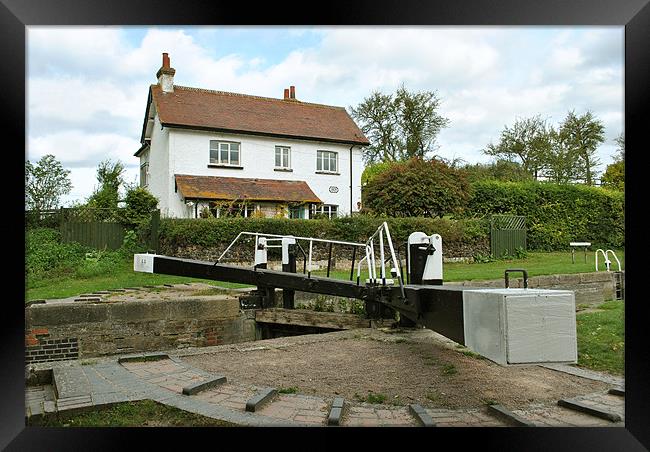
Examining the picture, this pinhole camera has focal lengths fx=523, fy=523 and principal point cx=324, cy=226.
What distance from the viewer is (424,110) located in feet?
77.9

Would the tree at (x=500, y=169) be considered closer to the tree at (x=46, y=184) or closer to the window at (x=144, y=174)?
the window at (x=144, y=174)

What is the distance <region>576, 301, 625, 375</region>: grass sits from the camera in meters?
4.60

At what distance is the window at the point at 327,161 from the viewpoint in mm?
19547

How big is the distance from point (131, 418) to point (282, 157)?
16114mm

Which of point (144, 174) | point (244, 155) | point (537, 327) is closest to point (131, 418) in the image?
point (537, 327)

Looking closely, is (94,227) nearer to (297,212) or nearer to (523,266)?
(297,212)

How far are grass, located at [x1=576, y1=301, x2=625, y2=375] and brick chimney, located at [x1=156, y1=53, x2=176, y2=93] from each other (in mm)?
16166

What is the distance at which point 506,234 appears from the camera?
50.5 feet

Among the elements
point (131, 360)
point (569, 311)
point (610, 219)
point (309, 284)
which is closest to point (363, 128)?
point (610, 219)

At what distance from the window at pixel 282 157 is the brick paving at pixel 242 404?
49.0ft

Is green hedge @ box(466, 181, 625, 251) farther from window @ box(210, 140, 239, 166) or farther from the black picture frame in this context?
the black picture frame

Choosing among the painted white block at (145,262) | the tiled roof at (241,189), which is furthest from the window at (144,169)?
the painted white block at (145,262)

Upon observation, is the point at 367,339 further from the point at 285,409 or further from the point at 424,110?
the point at 424,110

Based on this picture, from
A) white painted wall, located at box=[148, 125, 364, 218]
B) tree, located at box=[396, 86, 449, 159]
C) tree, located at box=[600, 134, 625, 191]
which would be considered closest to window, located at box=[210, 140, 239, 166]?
white painted wall, located at box=[148, 125, 364, 218]
